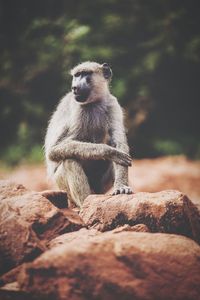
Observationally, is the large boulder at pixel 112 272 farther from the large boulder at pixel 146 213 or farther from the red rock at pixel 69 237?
the large boulder at pixel 146 213

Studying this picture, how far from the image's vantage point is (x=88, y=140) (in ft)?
21.2

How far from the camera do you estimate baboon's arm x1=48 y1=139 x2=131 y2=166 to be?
6090 mm

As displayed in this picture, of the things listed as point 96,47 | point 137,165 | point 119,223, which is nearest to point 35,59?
point 96,47

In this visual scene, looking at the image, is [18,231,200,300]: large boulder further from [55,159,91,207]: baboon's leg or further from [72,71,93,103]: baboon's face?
[72,71,93,103]: baboon's face

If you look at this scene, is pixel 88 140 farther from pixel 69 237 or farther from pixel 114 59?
pixel 114 59

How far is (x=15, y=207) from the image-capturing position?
4527mm

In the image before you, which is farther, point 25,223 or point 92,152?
point 92,152

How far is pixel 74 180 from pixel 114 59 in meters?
9.39

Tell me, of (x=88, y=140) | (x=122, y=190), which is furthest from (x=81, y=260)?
(x=88, y=140)

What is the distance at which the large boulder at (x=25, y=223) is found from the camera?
4066mm

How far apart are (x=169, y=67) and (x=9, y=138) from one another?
5494mm

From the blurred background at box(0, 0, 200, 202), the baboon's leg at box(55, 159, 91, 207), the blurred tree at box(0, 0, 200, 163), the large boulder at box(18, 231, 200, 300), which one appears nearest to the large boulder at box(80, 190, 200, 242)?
the baboon's leg at box(55, 159, 91, 207)

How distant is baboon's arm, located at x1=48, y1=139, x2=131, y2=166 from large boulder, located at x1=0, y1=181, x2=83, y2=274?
1215 mm

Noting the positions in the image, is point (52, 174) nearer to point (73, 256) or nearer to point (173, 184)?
→ point (73, 256)
